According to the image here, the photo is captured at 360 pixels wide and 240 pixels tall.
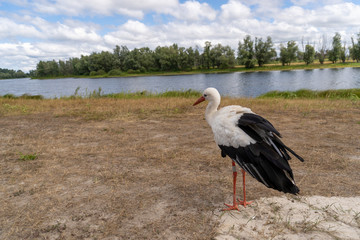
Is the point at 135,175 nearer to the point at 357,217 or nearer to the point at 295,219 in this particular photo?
the point at 295,219

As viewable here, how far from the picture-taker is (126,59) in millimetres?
85750

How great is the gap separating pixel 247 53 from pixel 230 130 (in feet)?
239

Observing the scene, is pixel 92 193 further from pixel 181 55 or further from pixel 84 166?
pixel 181 55

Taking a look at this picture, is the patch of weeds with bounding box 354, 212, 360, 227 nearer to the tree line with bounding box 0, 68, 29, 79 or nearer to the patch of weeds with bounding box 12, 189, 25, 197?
the patch of weeds with bounding box 12, 189, 25, 197

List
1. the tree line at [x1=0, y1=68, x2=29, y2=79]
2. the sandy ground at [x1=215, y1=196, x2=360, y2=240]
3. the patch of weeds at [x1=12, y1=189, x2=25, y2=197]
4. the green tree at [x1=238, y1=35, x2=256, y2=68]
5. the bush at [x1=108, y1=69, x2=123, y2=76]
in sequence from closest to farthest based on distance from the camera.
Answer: the sandy ground at [x1=215, y1=196, x2=360, y2=240]
the patch of weeds at [x1=12, y1=189, x2=25, y2=197]
the green tree at [x1=238, y1=35, x2=256, y2=68]
the bush at [x1=108, y1=69, x2=123, y2=76]
the tree line at [x1=0, y1=68, x2=29, y2=79]

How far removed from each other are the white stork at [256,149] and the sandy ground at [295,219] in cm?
28

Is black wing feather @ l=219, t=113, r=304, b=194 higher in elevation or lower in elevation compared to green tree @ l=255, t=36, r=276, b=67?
lower

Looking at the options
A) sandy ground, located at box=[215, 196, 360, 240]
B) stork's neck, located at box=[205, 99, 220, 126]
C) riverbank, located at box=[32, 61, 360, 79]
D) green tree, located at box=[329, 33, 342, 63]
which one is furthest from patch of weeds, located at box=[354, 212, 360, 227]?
green tree, located at box=[329, 33, 342, 63]

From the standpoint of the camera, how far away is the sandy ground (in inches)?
112

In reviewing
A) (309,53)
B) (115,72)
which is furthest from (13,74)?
(309,53)

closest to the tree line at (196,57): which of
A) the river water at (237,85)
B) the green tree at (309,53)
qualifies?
the green tree at (309,53)

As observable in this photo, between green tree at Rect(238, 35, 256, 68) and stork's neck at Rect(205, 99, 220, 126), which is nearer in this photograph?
stork's neck at Rect(205, 99, 220, 126)

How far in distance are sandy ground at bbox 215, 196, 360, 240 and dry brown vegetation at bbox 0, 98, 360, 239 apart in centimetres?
24

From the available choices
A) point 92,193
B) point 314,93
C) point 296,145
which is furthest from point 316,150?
point 314,93
